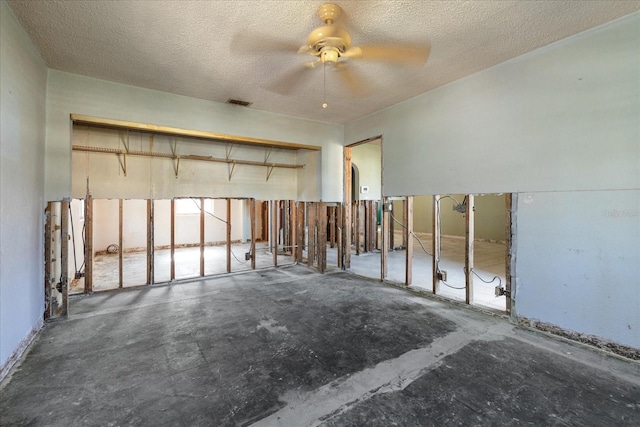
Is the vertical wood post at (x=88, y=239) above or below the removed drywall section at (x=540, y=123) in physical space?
below

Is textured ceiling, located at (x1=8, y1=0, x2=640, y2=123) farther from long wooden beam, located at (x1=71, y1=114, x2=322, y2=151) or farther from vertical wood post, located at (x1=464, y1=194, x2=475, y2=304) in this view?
vertical wood post, located at (x1=464, y1=194, x2=475, y2=304)

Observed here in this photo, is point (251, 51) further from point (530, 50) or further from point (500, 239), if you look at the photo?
point (500, 239)

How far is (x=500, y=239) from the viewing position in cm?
945

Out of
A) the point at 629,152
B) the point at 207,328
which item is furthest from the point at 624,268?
the point at 207,328

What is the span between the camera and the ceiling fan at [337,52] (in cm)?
226

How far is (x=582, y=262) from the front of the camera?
2717 mm

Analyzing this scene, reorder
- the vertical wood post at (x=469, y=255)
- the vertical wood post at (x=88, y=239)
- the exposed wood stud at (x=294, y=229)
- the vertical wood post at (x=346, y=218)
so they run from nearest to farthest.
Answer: the vertical wood post at (x=469, y=255) → the vertical wood post at (x=88, y=239) → the vertical wood post at (x=346, y=218) → the exposed wood stud at (x=294, y=229)

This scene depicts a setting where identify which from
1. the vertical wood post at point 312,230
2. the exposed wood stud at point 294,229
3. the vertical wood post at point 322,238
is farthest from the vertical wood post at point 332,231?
the vertical wood post at point 322,238

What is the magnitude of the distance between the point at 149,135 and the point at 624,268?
240 inches

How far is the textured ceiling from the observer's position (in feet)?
7.57

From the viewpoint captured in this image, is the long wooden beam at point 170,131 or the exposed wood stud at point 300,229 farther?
the exposed wood stud at point 300,229

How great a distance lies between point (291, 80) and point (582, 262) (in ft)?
12.6

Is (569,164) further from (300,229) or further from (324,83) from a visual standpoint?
(300,229)

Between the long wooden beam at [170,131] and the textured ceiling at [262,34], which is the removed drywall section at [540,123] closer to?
the textured ceiling at [262,34]
